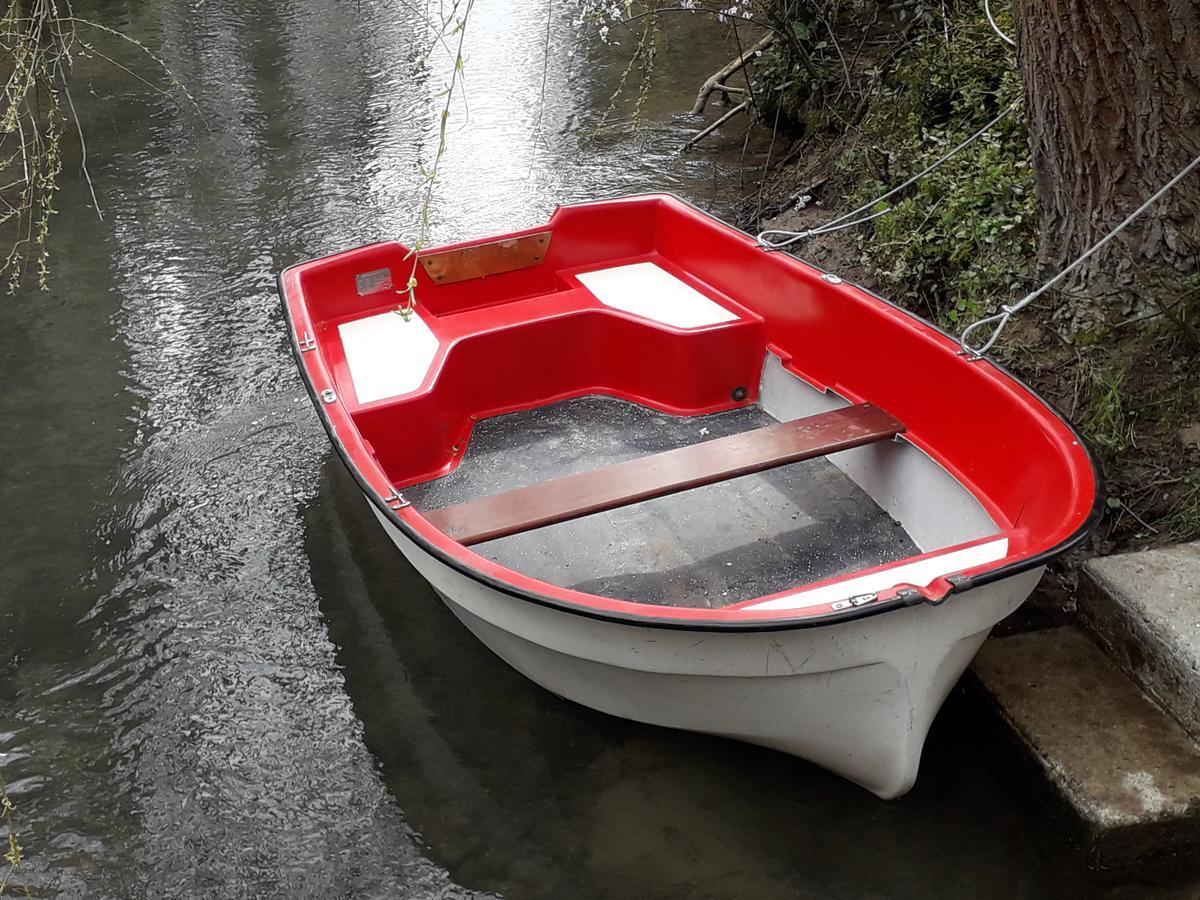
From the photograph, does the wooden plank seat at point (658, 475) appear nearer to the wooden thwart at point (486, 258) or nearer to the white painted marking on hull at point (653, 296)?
the white painted marking on hull at point (653, 296)

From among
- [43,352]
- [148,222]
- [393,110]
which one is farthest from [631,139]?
[43,352]

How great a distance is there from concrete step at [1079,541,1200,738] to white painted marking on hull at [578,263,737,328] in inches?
60.0

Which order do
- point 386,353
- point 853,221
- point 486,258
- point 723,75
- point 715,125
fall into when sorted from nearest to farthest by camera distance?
point 386,353, point 853,221, point 486,258, point 715,125, point 723,75

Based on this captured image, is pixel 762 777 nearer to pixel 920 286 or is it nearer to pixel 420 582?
pixel 420 582

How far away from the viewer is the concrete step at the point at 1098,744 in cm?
248

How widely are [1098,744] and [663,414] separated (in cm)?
182

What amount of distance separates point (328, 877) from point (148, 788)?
1.98 ft

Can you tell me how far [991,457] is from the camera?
2.95 meters

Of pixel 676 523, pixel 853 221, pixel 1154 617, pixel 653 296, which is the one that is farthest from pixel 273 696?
pixel 853 221

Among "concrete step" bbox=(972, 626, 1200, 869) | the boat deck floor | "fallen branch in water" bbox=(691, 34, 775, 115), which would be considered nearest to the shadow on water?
"concrete step" bbox=(972, 626, 1200, 869)

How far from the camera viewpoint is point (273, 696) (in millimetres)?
3191

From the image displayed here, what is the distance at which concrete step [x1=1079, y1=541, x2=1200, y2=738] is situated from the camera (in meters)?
2.59

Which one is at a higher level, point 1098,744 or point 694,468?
point 694,468

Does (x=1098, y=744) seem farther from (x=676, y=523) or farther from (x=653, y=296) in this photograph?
(x=653, y=296)
